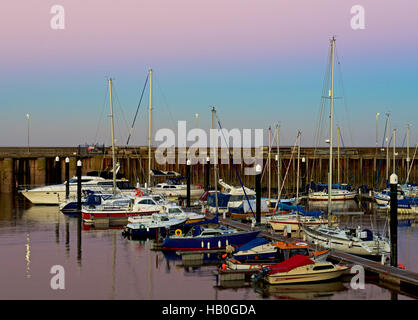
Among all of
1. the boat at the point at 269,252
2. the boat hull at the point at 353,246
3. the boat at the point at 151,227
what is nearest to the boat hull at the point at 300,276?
the boat at the point at 269,252

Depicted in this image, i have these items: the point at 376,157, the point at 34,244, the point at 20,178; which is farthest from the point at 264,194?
the point at 34,244

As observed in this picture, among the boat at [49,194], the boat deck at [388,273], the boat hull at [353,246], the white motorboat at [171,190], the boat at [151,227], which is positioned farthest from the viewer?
the white motorboat at [171,190]

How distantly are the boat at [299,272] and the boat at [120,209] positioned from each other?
760 inches

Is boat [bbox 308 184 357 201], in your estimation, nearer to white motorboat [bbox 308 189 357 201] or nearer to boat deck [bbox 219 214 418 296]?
white motorboat [bbox 308 189 357 201]

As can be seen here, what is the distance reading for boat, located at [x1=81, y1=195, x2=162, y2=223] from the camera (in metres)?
44.5

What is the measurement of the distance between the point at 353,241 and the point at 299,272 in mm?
7312

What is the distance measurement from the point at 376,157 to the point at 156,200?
42587 mm

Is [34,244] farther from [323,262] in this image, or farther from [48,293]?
[323,262]

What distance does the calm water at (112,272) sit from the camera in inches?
959

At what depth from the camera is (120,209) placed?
4547 centimetres

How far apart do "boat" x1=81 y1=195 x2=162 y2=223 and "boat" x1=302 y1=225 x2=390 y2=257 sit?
1501cm

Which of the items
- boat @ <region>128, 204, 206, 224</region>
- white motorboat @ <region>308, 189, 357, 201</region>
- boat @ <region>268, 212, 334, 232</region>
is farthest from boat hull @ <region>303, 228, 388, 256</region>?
white motorboat @ <region>308, 189, 357, 201</region>

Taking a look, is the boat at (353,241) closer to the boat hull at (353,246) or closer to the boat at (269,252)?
the boat hull at (353,246)

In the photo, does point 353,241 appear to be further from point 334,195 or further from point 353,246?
point 334,195
